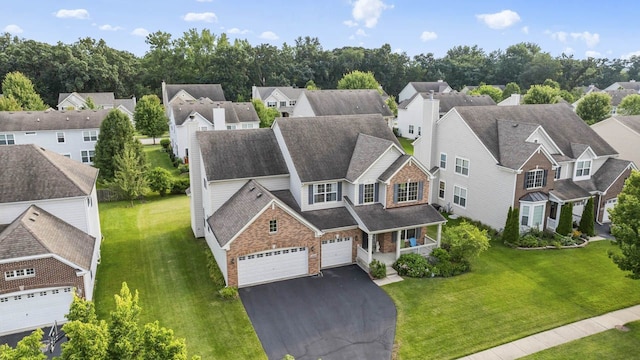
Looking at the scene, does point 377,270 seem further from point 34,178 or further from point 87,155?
point 87,155

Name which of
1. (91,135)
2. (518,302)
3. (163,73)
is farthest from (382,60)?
(518,302)

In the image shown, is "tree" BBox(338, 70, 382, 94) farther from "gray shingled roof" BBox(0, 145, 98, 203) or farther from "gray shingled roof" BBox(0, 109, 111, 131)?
"gray shingled roof" BBox(0, 145, 98, 203)

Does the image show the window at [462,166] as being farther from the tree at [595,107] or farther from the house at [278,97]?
the house at [278,97]

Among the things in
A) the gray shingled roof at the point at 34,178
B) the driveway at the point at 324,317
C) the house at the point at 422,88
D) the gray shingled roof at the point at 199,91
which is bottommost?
the driveway at the point at 324,317

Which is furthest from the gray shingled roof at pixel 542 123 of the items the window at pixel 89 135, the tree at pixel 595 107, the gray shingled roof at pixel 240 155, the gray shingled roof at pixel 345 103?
the window at pixel 89 135

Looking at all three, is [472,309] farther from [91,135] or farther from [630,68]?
[630,68]

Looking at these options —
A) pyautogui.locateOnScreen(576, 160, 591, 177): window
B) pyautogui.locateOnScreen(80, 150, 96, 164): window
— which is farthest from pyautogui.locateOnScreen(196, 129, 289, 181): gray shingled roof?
pyautogui.locateOnScreen(80, 150, 96, 164): window
